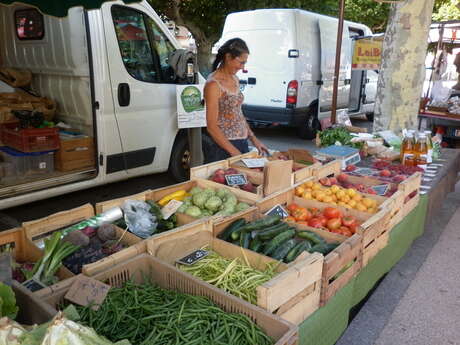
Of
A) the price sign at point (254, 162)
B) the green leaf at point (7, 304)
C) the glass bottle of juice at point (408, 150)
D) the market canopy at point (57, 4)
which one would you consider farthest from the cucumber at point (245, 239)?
the glass bottle of juice at point (408, 150)

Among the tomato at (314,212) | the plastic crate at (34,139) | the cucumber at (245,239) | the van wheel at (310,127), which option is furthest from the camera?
the van wheel at (310,127)

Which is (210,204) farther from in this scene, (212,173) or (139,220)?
(212,173)

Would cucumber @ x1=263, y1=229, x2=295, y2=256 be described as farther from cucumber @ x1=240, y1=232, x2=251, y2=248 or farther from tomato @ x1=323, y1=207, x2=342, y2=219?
tomato @ x1=323, y1=207, x2=342, y2=219

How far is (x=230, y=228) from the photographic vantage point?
8.64ft

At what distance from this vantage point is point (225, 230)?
8.70 ft

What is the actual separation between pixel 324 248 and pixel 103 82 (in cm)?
334

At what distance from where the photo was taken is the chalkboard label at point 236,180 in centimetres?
328

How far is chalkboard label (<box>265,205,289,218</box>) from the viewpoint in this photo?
9.79ft

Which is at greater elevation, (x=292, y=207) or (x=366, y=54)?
(x=366, y=54)

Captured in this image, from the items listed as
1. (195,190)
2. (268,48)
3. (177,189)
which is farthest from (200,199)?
(268,48)

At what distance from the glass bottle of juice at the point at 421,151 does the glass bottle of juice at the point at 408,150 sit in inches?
1.7

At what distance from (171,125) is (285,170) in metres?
2.83

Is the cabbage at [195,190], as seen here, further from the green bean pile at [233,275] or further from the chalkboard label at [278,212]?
the green bean pile at [233,275]

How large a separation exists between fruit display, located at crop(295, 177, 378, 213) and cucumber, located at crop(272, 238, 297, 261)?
2.72 ft
